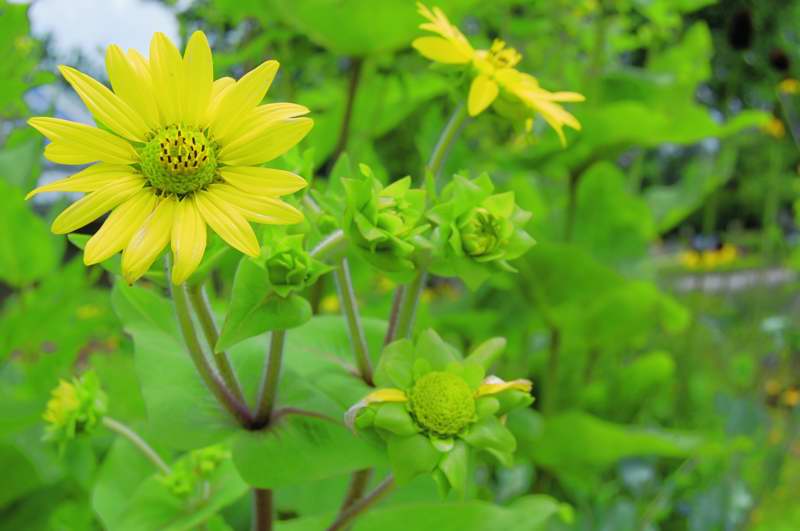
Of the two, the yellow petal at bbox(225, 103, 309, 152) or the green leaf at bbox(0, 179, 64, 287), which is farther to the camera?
the green leaf at bbox(0, 179, 64, 287)

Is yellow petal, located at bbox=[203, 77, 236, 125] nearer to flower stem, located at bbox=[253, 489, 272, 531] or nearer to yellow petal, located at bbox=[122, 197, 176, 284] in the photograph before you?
yellow petal, located at bbox=[122, 197, 176, 284]

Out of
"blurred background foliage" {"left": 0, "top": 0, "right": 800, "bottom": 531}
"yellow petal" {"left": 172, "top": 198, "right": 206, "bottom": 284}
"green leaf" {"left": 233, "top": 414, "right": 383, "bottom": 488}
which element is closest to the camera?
"yellow petal" {"left": 172, "top": 198, "right": 206, "bottom": 284}

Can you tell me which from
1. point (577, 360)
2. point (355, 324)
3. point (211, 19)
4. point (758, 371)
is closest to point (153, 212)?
point (355, 324)

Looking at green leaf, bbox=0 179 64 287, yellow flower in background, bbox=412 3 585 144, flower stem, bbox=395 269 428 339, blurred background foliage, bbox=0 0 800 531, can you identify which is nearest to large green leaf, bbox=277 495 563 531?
blurred background foliage, bbox=0 0 800 531

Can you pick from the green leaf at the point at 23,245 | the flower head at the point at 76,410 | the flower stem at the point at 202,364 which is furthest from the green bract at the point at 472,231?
the green leaf at the point at 23,245

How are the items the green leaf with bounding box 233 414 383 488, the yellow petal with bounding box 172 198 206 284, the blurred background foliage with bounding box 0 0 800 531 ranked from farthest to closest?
the blurred background foliage with bounding box 0 0 800 531
the green leaf with bounding box 233 414 383 488
the yellow petal with bounding box 172 198 206 284

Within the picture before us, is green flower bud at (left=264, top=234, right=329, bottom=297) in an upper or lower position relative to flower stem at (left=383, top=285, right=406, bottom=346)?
upper

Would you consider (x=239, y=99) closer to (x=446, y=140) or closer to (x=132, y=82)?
(x=132, y=82)
